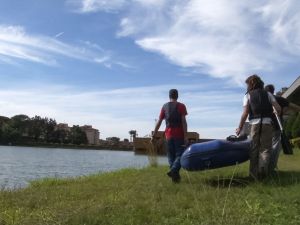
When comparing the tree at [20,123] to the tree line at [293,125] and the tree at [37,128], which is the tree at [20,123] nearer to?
the tree at [37,128]

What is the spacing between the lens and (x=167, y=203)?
6.97 m

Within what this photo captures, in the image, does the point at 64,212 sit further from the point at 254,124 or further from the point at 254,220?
the point at 254,124

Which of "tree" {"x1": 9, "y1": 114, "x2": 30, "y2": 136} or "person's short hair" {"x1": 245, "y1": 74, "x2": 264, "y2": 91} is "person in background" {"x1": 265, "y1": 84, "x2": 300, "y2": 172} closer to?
"person's short hair" {"x1": 245, "y1": 74, "x2": 264, "y2": 91}

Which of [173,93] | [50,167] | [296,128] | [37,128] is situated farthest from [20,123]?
[173,93]

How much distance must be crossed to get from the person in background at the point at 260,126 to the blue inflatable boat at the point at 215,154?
0.28 metres

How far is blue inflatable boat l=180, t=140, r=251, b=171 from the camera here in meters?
8.88

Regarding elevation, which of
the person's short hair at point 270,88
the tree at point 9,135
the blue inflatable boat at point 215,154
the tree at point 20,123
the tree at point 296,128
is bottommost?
the blue inflatable boat at point 215,154

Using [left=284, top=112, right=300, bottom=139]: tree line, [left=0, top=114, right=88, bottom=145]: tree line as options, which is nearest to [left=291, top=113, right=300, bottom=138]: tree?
[left=284, top=112, right=300, bottom=139]: tree line

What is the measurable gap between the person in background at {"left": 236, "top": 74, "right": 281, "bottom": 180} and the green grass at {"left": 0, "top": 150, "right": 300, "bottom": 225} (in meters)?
0.28

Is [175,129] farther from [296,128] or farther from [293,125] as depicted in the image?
[293,125]

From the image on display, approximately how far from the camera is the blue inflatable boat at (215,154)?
888cm

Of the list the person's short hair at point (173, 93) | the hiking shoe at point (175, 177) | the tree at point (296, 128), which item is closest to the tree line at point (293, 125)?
the tree at point (296, 128)

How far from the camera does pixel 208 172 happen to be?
10.3 meters

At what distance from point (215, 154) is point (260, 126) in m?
0.88
